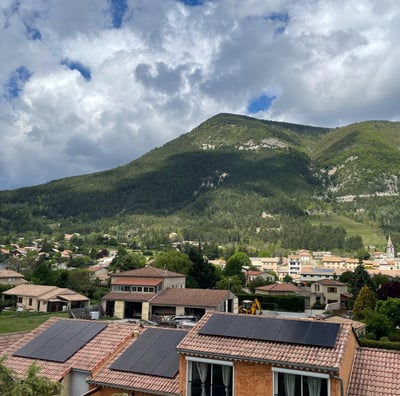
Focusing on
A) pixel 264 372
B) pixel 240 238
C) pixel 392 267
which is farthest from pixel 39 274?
pixel 240 238

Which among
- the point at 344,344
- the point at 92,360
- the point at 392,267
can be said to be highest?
the point at 344,344

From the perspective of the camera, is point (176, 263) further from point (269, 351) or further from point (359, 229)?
point (359, 229)

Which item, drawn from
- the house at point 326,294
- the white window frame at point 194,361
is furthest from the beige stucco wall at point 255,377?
the house at point 326,294

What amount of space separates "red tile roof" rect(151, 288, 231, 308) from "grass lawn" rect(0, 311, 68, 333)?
10.1m

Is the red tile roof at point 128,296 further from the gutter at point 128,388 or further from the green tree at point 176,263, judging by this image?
the gutter at point 128,388

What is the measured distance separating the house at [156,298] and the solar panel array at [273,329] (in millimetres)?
30338

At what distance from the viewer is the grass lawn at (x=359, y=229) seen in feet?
538

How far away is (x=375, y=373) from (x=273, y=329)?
2.85m

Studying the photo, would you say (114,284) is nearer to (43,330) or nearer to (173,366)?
(43,330)

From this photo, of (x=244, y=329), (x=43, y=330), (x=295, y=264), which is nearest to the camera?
(x=244, y=329)

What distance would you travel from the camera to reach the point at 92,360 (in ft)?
42.9

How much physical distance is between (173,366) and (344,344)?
4821mm

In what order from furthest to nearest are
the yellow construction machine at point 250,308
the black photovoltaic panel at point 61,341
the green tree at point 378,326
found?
the yellow construction machine at point 250,308
the green tree at point 378,326
the black photovoltaic panel at point 61,341

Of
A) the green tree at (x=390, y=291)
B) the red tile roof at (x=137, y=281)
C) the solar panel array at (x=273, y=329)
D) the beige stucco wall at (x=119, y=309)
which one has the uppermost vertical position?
the solar panel array at (x=273, y=329)
